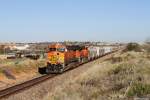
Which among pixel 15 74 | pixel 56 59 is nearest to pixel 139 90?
pixel 56 59

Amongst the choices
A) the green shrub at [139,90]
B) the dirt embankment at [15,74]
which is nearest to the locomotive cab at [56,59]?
the dirt embankment at [15,74]

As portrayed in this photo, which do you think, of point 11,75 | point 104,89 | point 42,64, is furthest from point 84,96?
point 42,64

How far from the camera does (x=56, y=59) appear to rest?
36.4 metres

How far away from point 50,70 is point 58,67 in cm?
96

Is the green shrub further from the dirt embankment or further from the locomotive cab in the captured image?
the locomotive cab

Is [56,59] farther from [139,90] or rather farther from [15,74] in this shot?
[139,90]

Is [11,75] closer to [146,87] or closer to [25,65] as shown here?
A: [25,65]

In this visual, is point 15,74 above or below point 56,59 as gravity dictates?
below

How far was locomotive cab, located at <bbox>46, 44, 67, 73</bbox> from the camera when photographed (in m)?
36.4

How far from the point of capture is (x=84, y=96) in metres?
15.1

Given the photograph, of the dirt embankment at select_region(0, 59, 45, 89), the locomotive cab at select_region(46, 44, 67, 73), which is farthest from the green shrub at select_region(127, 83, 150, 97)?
the locomotive cab at select_region(46, 44, 67, 73)

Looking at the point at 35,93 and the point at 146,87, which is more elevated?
the point at 146,87

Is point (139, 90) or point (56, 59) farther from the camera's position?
point (56, 59)

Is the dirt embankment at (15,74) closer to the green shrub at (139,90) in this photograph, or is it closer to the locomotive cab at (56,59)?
the locomotive cab at (56,59)
